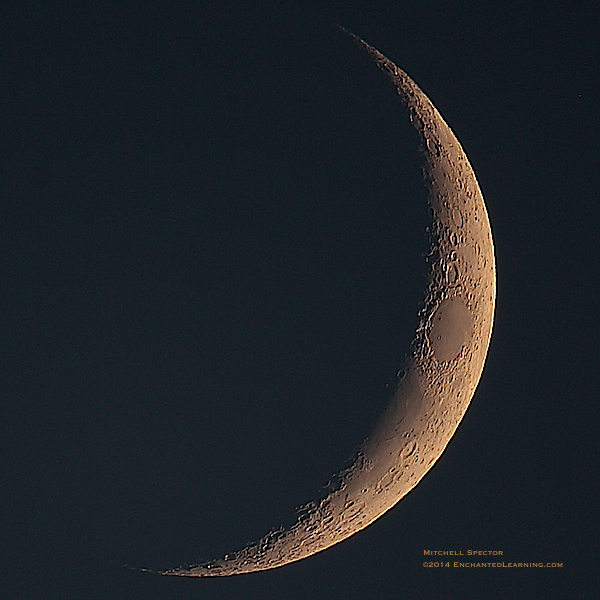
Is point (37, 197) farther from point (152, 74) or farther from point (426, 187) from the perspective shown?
point (426, 187)

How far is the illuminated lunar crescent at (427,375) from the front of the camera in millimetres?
2807

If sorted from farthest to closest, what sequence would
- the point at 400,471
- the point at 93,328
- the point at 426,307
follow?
the point at 400,471, the point at 426,307, the point at 93,328

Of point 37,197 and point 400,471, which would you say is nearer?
point 37,197

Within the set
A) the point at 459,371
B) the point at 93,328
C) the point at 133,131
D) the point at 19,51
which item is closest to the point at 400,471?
the point at 459,371

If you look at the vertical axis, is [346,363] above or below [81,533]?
above

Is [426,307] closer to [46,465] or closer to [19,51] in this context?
[46,465]

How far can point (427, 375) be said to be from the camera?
2.85 m

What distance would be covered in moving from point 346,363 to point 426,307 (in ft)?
1.21

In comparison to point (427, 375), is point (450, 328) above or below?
above

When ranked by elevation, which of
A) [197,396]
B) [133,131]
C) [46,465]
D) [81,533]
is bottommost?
[81,533]

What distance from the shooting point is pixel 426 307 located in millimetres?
2768

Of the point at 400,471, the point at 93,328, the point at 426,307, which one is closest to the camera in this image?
the point at 93,328

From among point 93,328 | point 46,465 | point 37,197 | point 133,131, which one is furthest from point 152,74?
point 46,465

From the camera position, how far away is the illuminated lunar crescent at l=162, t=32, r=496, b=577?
281cm
